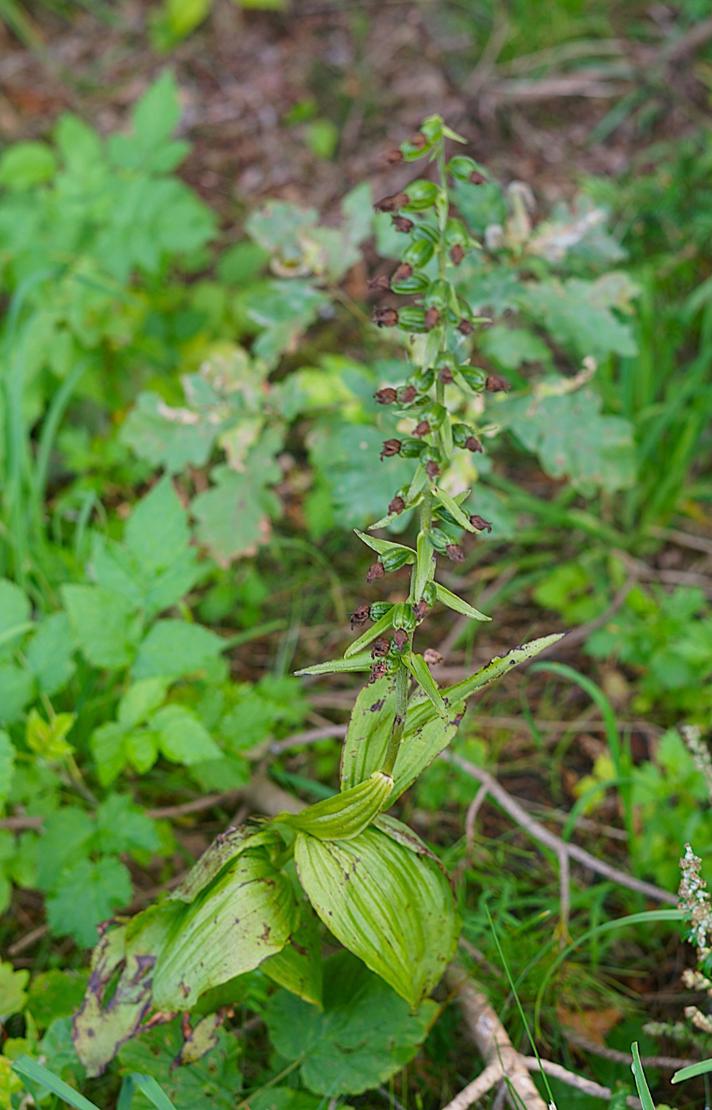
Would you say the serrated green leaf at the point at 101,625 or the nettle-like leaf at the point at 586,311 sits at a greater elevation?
the nettle-like leaf at the point at 586,311

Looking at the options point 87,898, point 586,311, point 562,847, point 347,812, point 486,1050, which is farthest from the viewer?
→ point 586,311

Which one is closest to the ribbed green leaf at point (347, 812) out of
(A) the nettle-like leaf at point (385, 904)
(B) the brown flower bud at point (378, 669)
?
(A) the nettle-like leaf at point (385, 904)

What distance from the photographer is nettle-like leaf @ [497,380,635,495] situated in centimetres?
214

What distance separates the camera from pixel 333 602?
2.53m

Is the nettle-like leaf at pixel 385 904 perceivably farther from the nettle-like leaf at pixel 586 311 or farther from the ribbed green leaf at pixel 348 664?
the nettle-like leaf at pixel 586 311

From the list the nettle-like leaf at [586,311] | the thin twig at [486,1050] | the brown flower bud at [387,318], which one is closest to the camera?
the brown flower bud at [387,318]

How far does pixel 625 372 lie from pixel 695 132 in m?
1.26

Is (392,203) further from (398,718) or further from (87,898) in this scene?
(87,898)

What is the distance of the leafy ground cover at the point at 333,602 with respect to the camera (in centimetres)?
168

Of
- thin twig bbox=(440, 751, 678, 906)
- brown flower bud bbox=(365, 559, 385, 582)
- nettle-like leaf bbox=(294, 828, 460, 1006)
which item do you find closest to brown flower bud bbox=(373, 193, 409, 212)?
brown flower bud bbox=(365, 559, 385, 582)

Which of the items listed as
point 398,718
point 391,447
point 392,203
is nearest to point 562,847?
point 398,718

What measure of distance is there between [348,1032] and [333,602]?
112 cm

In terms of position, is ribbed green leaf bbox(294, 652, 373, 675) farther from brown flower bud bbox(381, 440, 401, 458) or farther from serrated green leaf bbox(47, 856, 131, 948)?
serrated green leaf bbox(47, 856, 131, 948)

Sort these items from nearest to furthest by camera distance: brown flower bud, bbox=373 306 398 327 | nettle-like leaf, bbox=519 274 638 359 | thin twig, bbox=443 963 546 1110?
1. brown flower bud, bbox=373 306 398 327
2. thin twig, bbox=443 963 546 1110
3. nettle-like leaf, bbox=519 274 638 359
